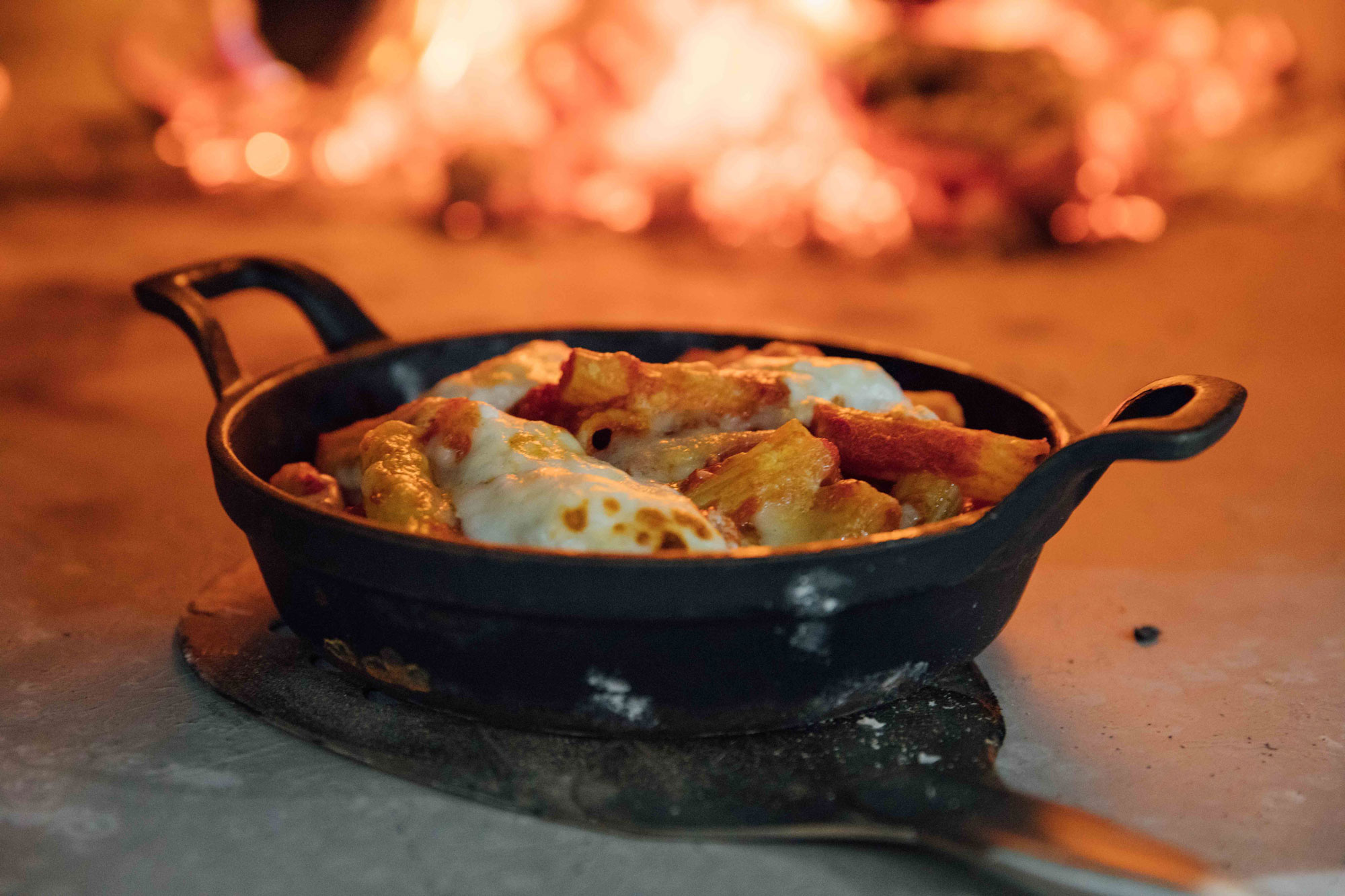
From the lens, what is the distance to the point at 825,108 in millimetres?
4418

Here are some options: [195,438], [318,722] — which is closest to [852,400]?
[318,722]

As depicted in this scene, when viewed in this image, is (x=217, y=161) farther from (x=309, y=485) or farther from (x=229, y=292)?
(x=309, y=485)

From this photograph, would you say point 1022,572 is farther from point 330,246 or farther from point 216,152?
point 216,152

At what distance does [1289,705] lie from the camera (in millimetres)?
1396

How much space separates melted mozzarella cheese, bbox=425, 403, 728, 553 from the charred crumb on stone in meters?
0.75

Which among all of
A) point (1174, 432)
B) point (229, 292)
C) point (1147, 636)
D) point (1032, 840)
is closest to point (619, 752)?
point (1032, 840)

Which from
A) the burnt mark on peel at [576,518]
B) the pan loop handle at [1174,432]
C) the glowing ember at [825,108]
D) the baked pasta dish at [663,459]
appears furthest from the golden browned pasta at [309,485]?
the glowing ember at [825,108]

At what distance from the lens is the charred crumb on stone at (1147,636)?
156 cm

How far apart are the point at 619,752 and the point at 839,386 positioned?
509mm

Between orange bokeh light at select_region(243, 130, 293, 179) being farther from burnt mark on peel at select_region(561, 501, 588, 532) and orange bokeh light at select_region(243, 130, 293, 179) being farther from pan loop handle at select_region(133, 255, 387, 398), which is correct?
burnt mark on peel at select_region(561, 501, 588, 532)

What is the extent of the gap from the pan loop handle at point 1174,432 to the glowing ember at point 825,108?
11.3 feet

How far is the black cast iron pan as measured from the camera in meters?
1.01

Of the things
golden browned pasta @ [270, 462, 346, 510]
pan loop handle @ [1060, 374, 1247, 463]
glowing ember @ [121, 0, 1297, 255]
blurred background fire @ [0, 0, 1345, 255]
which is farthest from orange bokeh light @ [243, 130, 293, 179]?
pan loop handle @ [1060, 374, 1247, 463]

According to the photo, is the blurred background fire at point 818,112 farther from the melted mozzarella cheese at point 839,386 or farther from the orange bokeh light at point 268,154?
the melted mozzarella cheese at point 839,386
